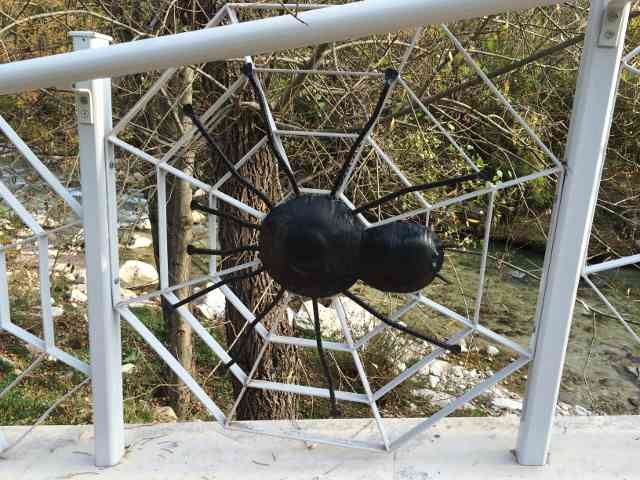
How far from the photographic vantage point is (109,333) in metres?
1.32

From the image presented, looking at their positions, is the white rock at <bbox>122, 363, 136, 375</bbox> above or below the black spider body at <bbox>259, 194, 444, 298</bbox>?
below

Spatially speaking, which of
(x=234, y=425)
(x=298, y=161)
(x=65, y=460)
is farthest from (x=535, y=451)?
(x=298, y=161)

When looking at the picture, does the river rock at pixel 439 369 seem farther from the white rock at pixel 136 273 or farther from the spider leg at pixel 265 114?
the spider leg at pixel 265 114

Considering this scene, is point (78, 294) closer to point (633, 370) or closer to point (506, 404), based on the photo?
point (506, 404)

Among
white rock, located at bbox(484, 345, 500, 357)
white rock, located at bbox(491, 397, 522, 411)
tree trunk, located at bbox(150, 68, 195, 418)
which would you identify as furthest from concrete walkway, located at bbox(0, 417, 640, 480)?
white rock, located at bbox(484, 345, 500, 357)

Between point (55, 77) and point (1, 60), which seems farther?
point (1, 60)

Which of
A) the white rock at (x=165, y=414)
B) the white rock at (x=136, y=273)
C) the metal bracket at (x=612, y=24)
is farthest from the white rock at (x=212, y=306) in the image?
the metal bracket at (x=612, y=24)

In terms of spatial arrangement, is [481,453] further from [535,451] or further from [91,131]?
[91,131]

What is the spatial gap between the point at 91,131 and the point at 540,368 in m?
1.06

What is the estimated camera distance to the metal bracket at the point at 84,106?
117 centimetres

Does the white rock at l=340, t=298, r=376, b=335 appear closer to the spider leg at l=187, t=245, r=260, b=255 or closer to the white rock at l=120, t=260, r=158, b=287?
the white rock at l=120, t=260, r=158, b=287

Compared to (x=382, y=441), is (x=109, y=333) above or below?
above

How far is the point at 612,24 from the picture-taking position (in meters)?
1.05

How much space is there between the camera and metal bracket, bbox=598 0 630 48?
3.42 ft
